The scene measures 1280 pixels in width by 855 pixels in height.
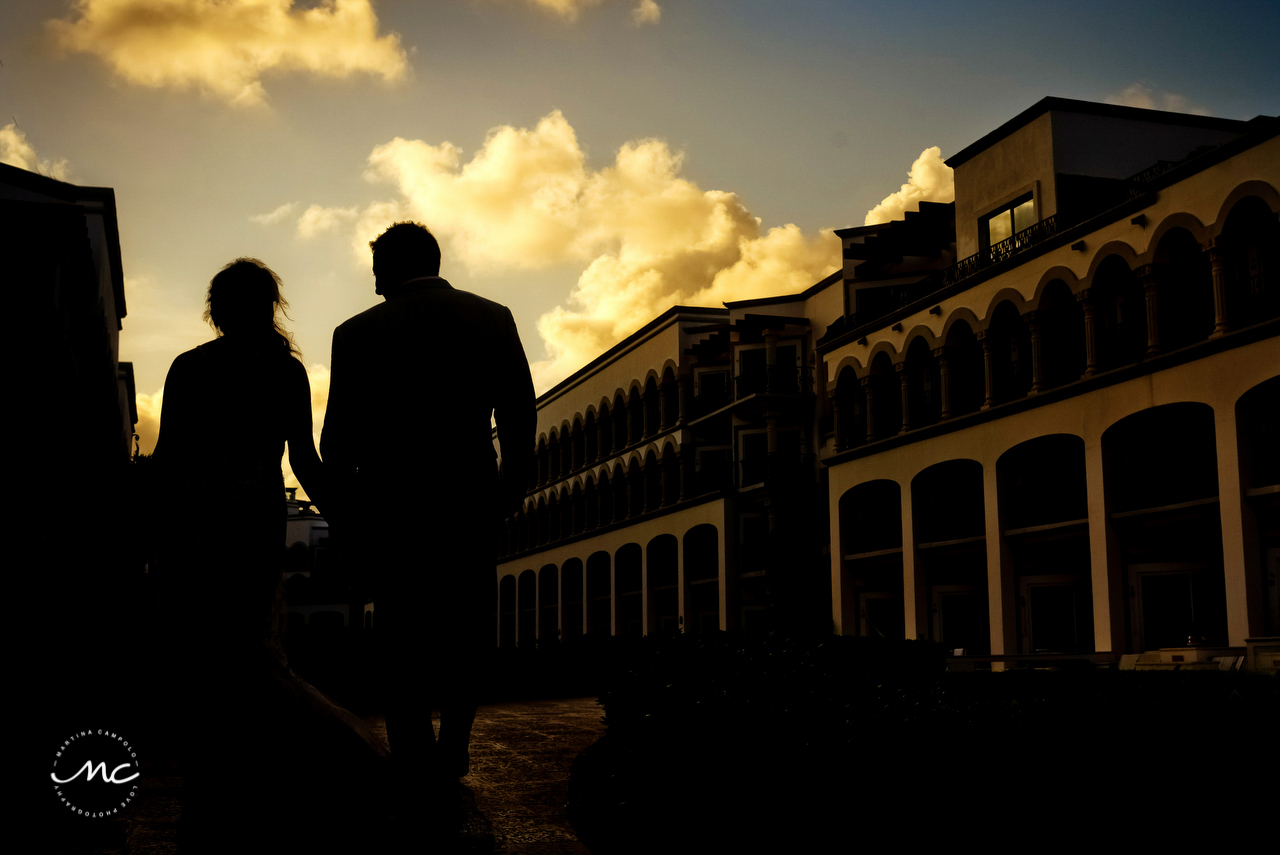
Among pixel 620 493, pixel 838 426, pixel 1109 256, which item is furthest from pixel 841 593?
pixel 620 493

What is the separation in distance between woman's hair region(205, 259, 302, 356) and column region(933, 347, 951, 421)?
29.5 meters

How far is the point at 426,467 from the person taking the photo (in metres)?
4.12

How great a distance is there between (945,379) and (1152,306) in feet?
23.8

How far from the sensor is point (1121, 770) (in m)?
3.29

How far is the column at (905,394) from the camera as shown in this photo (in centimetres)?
3397

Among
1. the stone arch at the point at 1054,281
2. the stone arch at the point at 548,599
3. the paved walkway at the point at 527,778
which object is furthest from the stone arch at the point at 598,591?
the paved walkway at the point at 527,778

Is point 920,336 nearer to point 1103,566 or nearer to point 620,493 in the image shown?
point 1103,566

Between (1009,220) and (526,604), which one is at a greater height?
(1009,220)

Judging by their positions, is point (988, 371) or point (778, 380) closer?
point (988, 371)

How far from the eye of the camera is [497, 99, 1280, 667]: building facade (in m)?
24.1

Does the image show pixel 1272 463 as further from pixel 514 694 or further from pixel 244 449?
pixel 244 449

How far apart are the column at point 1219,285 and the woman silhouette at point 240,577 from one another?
2349cm

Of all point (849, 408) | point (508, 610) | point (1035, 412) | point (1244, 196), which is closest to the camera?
point (1244, 196)

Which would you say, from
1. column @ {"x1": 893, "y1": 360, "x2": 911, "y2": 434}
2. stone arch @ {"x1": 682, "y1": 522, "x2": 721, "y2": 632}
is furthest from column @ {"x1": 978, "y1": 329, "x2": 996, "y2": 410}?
stone arch @ {"x1": 682, "y1": 522, "x2": 721, "y2": 632}
